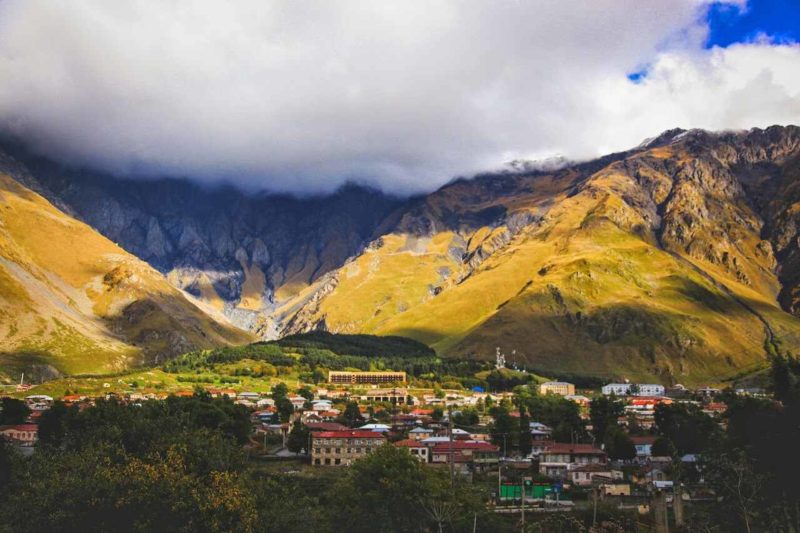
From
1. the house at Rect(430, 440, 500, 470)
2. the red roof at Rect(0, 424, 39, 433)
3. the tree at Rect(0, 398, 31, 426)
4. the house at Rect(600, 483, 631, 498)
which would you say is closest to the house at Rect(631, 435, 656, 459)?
the house at Rect(430, 440, 500, 470)

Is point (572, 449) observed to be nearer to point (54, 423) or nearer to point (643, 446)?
point (643, 446)

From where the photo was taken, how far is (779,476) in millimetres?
55250

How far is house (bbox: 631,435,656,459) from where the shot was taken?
103438 mm

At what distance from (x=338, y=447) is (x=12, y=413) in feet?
171

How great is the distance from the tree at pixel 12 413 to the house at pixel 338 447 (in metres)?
47.5

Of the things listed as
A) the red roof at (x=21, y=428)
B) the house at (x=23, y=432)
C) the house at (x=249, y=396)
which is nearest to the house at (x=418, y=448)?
the house at (x=23, y=432)

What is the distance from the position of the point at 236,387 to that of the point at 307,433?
301ft

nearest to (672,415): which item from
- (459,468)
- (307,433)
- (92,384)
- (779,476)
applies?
(459,468)

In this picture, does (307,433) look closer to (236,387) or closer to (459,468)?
(459,468)

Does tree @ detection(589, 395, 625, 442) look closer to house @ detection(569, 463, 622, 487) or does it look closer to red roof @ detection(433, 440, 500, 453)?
red roof @ detection(433, 440, 500, 453)

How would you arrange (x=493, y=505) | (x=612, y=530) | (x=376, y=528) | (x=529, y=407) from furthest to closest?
(x=529, y=407) → (x=493, y=505) → (x=612, y=530) → (x=376, y=528)

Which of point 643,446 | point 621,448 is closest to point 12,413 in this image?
point 621,448

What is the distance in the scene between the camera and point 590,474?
85.6 metres

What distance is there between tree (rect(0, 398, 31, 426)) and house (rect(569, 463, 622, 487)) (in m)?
80.7
